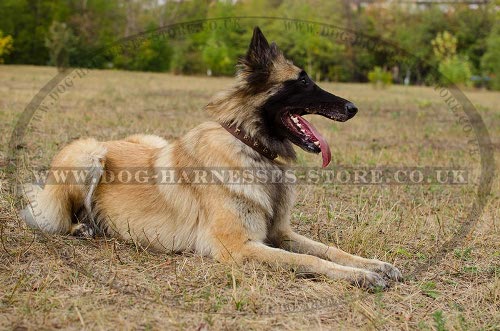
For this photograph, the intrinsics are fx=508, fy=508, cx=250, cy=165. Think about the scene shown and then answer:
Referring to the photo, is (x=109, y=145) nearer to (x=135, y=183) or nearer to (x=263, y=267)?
(x=135, y=183)

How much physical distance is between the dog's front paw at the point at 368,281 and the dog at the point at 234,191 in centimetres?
16

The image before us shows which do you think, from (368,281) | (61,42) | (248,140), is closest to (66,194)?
(248,140)

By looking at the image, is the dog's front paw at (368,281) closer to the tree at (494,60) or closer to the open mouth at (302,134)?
the open mouth at (302,134)

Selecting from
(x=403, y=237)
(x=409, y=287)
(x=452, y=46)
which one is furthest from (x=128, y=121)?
(x=452, y=46)

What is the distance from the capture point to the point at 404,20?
150 feet

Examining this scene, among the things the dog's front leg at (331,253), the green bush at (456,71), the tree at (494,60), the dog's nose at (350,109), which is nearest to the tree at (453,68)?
the green bush at (456,71)

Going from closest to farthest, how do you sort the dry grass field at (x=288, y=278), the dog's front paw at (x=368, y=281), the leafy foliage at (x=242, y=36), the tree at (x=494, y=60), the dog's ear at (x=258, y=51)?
the dry grass field at (x=288, y=278) → the dog's front paw at (x=368, y=281) → the dog's ear at (x=258, y=51) → the tree at (x=494, y=60) → the leafy foliage at (x=242, y=36)

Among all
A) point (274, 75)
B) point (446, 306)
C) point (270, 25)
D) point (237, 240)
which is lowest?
point (446, 306)

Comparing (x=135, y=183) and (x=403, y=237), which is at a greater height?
(x=135, y=183)

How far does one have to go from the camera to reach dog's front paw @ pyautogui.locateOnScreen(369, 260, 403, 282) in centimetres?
355

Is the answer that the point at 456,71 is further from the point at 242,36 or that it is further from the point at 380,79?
the point at 242,36

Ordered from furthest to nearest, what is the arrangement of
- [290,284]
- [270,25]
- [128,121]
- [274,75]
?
[270,25], [128,121], [274,75], [290,284]

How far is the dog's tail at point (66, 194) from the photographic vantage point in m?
4.18

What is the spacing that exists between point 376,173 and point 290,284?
12.8 feet
